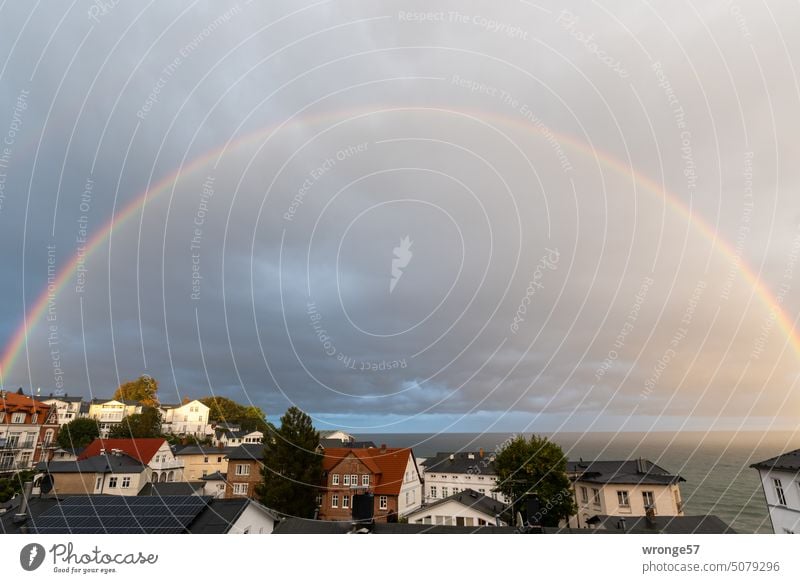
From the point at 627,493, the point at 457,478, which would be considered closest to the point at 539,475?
the point at 627,493

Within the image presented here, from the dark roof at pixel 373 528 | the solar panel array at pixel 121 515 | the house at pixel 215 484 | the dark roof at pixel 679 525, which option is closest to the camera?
the solar panel array at pixel 121 515

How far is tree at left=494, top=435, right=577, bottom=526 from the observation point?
17.9 metres

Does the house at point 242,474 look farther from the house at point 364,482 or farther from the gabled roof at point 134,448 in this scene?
the gabled roof at point 134,448

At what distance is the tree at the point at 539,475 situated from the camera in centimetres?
1789

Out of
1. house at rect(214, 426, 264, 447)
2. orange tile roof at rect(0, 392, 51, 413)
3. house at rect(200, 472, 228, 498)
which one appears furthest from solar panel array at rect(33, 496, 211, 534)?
house at rect(214, 426, 264, 447)

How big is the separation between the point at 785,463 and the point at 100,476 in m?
29.9

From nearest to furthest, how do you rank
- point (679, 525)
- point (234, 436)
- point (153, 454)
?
point (679, 525) < point (153, 454) < point (234, 436)

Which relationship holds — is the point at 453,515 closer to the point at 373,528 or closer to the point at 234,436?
the point at 373,528

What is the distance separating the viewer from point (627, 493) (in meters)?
20.4

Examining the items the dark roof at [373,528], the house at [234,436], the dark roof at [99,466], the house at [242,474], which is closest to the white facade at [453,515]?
the dark roof at [373,528]

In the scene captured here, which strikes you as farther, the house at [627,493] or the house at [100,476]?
the house at [100,476]

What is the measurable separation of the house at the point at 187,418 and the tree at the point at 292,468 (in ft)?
125
